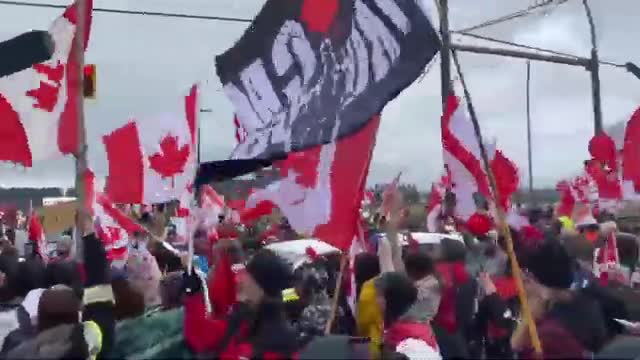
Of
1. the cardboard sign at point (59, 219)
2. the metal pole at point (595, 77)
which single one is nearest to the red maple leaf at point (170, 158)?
the cardboard sign at point (59, 219)

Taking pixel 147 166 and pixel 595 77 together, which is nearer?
pixel 147 166

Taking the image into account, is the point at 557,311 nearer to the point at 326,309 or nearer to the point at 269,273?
the point at 269,273

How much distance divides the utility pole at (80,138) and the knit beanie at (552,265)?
2622 millimetres

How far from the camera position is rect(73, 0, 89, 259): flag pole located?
6074 millimetres

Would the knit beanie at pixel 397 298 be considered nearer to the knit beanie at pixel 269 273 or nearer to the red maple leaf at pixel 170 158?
the knit beanie at pixel 269 273

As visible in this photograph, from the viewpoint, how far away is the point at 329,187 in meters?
6.11

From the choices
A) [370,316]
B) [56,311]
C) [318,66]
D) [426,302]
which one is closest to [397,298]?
[370,316]

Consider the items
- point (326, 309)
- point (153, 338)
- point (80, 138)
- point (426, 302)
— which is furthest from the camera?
point (326, 309)

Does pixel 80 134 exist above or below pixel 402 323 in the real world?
above

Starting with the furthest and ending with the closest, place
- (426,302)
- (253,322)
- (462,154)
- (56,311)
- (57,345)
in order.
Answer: (462,154)
(426,302)
(253,322)
(56,311)
(57,345)

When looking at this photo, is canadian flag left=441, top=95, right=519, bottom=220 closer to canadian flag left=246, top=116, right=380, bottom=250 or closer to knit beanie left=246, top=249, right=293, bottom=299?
canadian flag left=246, top=116, right=380, bottom=250

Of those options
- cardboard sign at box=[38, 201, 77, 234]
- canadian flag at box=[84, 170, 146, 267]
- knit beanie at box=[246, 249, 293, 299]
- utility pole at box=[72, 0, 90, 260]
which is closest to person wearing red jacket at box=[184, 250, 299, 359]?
knit beanie at box=[246, 249, 293, 299]

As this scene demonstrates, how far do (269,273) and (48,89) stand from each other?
301cm

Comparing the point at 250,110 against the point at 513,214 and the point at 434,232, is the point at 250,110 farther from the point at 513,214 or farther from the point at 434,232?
the point at 434,232
